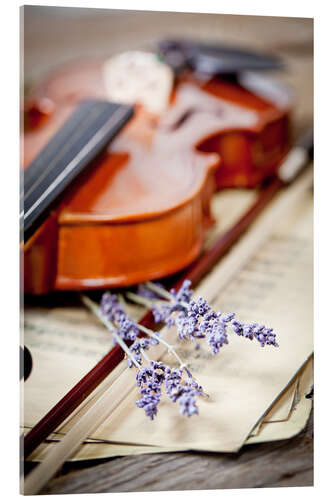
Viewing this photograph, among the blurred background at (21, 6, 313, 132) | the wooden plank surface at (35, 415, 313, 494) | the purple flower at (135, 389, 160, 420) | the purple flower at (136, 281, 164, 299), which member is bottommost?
the wooden plank surface at (35, 415, 313, 494)

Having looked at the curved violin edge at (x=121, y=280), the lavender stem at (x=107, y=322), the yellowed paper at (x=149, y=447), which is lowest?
the yellowed paper at (x=149, y=447)

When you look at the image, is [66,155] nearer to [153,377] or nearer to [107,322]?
[107,322]

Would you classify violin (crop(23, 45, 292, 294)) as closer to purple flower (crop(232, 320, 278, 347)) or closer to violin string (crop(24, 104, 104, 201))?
violin string (crop(24, 104, 104, 201))

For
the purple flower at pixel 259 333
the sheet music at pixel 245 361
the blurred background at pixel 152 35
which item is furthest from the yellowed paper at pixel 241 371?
the blurred background at pixel 152 35

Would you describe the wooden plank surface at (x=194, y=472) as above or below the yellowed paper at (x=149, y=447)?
below

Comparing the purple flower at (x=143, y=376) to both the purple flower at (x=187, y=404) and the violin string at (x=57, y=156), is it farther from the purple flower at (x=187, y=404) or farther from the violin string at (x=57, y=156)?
the violin string at (x=57, y=156)

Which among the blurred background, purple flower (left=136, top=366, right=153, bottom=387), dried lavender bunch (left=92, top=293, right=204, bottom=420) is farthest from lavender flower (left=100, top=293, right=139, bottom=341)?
the blurred background
